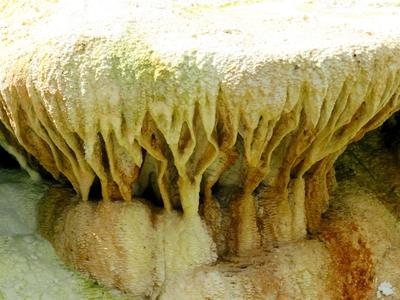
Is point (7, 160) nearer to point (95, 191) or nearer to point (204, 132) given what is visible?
point (95, 191)

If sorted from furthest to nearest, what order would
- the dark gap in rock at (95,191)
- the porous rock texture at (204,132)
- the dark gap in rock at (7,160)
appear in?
the dark gap in rock at (7,160), the dark gap in rock at (95,191), the porous rock texture at (204,132)

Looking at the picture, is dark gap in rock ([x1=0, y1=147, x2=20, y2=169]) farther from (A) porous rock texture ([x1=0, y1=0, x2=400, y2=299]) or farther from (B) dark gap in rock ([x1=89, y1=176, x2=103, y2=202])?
(B) dark gap in rock ([x1=89, y1=176, x2=103, y2=202])

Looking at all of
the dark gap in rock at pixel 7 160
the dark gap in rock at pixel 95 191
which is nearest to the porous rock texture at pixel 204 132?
the dark gap in rock at pixel 95 191

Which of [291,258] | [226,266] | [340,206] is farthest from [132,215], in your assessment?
[340,206]

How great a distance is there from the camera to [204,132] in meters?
2.47

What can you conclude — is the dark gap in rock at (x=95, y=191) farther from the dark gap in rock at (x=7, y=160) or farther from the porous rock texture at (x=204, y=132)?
the dark gap in rock at (x=7, y=160)

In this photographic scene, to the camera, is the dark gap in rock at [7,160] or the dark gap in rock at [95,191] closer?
the dark gap in rock at [95,191]

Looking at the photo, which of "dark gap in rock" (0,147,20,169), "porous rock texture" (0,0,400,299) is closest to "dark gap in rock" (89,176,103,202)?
"porous rock texture" (0,0,400,299)

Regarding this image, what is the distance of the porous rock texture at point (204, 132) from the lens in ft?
7.68

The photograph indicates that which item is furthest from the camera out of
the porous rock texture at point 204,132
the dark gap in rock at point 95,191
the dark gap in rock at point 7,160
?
the dark gap in rock at point 7,160

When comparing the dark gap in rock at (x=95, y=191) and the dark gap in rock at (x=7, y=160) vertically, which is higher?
the dark gap in rock at (x=95, y=191)

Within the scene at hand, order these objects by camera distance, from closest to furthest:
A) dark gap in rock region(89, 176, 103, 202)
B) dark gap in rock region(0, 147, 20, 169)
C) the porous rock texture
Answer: the porous rock texture < dark gap in rock region(89, 176, 103, 202) < dark gap in rock region(0, 147, 20, 169)

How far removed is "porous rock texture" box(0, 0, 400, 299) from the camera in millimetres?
2342

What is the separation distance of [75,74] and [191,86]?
0.35 m
